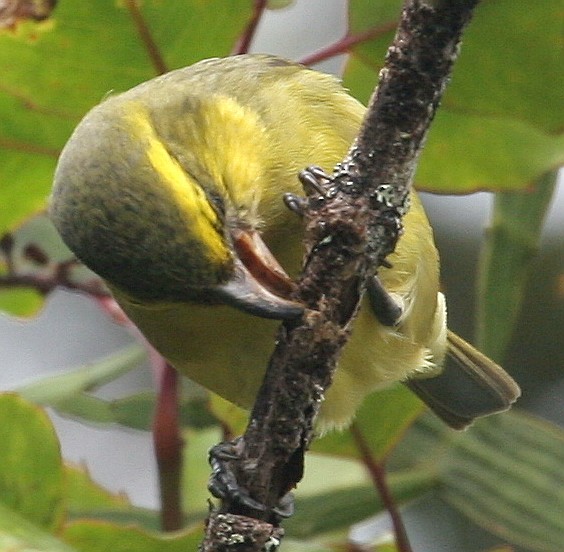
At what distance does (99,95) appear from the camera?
1.76m

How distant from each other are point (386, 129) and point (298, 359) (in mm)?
214

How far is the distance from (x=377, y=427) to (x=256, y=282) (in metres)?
0.56

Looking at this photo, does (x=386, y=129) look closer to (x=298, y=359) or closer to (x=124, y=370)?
(x=298, y=359)

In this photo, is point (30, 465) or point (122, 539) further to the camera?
point (30, 465)

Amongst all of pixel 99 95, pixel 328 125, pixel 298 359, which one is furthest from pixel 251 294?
pixel 99 95

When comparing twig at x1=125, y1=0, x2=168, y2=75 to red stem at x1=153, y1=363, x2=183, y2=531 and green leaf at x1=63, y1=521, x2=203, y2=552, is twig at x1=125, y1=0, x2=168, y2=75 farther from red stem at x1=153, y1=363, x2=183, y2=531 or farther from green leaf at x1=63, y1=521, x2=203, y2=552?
green leaf at x1=63, y1=521, x2=203, y2=552

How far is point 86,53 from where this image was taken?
5.71 ft

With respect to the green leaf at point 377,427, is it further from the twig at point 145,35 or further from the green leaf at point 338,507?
the twig at point 145,35

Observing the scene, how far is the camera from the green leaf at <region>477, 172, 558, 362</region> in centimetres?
187

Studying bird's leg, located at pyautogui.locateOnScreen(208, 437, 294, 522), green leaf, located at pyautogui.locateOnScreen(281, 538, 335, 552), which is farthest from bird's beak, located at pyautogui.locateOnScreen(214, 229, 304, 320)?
green leaf, located at pyautogui.locateOnScreen(281, 538, 335, 552)

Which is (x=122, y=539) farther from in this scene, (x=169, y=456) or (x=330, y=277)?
(x=330, y=277)

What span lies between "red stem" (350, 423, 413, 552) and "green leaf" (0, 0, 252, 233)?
1.84 feet

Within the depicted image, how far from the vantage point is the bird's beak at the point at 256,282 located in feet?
4.09

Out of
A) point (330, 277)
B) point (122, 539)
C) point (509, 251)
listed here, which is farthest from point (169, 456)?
point (509, 251)
